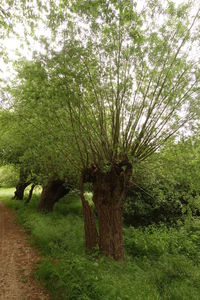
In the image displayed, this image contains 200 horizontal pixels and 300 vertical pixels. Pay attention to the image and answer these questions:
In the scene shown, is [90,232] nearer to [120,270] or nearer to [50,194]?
[120,270]

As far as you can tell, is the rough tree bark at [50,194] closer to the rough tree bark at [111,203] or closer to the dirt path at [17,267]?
the dirt path at [17,267]

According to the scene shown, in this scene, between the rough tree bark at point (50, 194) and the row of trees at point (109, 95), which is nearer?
the row of trees at point (109, 95)

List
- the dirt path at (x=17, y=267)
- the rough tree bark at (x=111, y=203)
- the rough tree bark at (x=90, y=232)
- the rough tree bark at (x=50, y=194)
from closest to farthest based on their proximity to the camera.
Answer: the dirt path at (x=17, y=267) < the rough tree bark at (x=111, y=203) < the rough tree bark at (x=90, y=232) < the rough tree bark at (x=50, y=194)

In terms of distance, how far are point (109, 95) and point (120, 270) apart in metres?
6.46

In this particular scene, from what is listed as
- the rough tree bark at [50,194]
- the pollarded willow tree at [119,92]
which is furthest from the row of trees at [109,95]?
the rough tree bark at [50,194]

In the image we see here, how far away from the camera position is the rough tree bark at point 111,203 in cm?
826

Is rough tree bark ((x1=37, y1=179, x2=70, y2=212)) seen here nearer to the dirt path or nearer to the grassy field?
the dirt path

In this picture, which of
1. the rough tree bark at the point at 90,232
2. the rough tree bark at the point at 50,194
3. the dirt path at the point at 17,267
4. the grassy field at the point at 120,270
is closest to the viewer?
the grassy field at the point at 120,270

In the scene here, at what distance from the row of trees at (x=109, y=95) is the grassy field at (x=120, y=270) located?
1.21 m

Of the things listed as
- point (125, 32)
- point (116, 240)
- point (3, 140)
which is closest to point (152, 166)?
point (116, 240)

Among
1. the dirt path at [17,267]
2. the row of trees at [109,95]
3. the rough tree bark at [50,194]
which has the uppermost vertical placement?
the row of trees at [109,95]

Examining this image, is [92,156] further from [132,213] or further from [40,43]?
[132,213]

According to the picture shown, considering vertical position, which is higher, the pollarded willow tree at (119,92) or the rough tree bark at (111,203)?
the pollarded willow tree at (119,92)

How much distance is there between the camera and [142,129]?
7.98 metres
